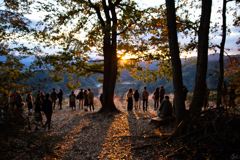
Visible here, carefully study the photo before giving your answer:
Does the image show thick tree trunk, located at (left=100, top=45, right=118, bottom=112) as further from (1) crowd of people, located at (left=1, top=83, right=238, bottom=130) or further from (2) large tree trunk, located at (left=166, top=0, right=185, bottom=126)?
(2) large tree trunk, located at (left=166, top=0, right=185, bottom=126)

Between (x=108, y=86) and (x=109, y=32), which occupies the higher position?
(x=109, y=32)

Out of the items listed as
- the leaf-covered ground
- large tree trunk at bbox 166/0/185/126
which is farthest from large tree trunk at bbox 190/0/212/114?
the leaf-covered ground

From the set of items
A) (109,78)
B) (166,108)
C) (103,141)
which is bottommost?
(103,141)

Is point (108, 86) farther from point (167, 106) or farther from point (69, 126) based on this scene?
point (167, 106)

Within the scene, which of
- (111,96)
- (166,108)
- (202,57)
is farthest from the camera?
(111,96)

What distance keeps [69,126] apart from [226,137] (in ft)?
24.5

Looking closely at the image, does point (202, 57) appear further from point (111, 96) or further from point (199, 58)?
point (111, 96)

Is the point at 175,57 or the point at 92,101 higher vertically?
the point at 175,57

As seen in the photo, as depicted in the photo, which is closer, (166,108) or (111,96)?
(166,108)

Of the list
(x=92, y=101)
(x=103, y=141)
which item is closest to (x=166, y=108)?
(x=103, y=141)

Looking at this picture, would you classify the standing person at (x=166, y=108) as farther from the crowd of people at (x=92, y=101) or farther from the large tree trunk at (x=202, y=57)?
the large tree trunk at (x=202, y=57)

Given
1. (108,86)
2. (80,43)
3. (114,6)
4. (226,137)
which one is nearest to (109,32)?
(80,43)

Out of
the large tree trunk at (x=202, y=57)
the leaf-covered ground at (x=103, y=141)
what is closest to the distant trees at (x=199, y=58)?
the large tree trunk at (x=202, y=57)

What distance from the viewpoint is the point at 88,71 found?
1274 cm
